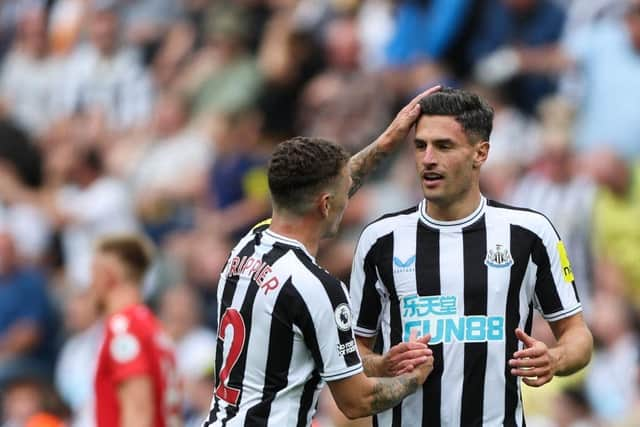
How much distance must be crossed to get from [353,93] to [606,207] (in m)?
2.35

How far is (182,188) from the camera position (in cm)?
1246

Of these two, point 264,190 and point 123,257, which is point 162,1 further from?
point 123,257

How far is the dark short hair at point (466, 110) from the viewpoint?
5.27 meters

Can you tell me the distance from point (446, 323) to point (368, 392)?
0.41 metres

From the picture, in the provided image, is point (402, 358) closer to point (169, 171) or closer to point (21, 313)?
point (21, 313)

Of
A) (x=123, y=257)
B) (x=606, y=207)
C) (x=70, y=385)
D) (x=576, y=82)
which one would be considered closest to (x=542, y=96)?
(x=576, y=82)

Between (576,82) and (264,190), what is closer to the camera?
(576,82)

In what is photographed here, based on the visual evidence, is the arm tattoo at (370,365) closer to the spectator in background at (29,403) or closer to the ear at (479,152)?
the ear at (479,152)

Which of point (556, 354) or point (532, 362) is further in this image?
point (556, 354)

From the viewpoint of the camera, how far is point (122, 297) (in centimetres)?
716

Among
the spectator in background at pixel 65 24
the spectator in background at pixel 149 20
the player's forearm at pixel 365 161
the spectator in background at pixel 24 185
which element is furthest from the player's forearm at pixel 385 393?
the spectator in background at pixel 65 24

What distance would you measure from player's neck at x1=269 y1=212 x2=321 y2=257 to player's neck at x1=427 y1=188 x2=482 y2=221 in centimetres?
51

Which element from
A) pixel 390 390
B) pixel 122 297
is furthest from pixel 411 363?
pixel 122 297

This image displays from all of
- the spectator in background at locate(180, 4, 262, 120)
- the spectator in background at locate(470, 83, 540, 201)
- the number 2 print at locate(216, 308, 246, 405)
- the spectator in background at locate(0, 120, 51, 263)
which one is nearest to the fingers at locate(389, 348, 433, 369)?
the number 2 print at locate(216, 308, 246, 405)
